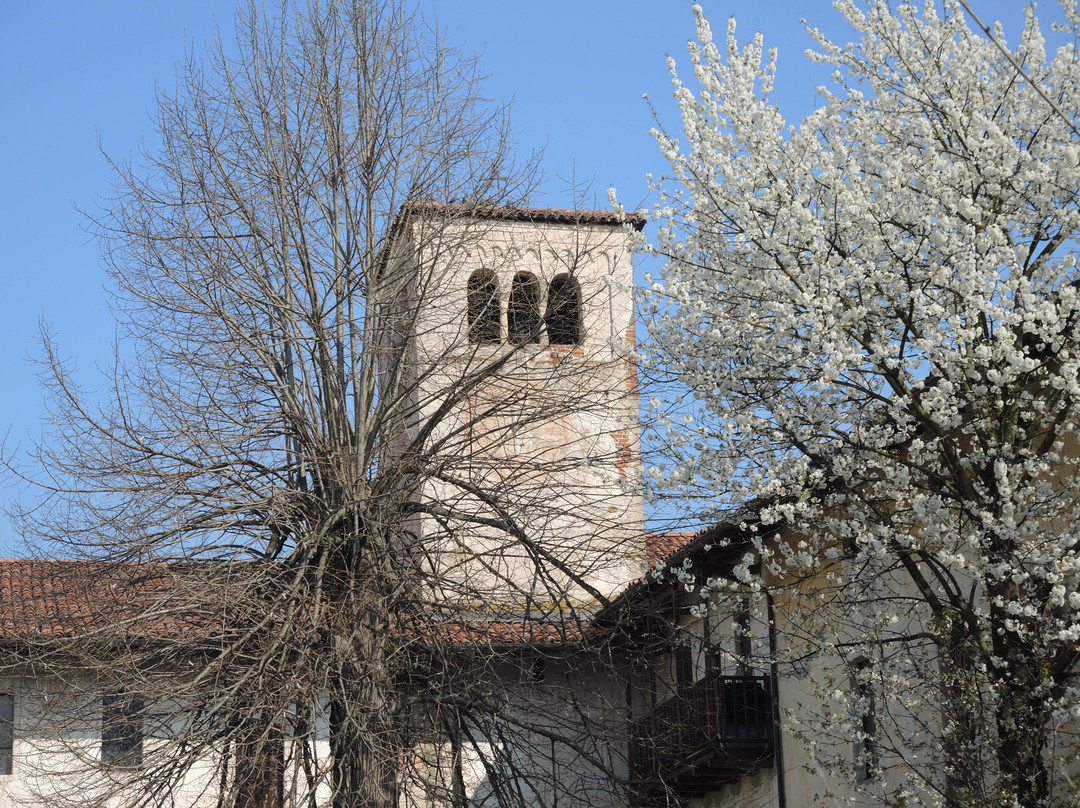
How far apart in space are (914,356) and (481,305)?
5965 millimetres

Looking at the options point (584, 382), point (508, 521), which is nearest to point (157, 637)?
point (508, 521)

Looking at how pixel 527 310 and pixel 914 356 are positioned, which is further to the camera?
pixel 527 310

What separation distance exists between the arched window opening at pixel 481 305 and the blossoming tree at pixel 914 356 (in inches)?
105

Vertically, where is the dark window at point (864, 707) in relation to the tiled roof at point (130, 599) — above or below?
below

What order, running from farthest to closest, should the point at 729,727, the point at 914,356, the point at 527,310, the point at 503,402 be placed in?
the point at 729,727
the point at 527,310
the point at 503,402
the point at 914,356

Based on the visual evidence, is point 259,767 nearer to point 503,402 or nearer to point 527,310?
point 503,402

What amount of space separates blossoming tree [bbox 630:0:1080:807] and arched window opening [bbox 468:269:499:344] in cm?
267

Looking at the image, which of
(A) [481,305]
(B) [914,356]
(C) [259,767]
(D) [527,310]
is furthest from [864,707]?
(A) [481,305]

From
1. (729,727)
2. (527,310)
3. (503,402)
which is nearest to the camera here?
(503,402)

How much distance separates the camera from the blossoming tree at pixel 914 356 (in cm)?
1001

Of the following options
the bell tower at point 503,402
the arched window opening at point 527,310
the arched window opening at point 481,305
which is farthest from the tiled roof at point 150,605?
the arched window opening at point 481,305

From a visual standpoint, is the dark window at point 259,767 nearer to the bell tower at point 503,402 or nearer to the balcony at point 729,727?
the bell tower at point 503,402

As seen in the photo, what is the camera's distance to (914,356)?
11203 millimetres

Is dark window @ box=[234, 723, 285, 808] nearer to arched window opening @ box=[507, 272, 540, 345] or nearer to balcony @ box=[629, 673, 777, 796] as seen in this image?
arched window opening @ box=[507, 272, 540, 345]
